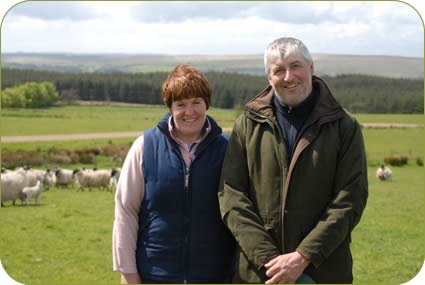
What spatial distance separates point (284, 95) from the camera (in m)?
3.66

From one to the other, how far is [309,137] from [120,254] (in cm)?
142

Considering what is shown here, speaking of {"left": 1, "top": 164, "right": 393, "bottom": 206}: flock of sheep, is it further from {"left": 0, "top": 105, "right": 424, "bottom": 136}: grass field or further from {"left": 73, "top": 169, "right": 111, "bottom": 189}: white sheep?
{"left": 0, "top": 105, "right": 424, "bottom": 136}: grass field

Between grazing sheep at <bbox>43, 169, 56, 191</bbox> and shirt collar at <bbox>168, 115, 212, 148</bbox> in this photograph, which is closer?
shirt collar at <bbox>168, 115, 212, 148</bbox>

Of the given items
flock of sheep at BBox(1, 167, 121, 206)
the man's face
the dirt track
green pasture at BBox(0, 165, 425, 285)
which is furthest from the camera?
the dirt track

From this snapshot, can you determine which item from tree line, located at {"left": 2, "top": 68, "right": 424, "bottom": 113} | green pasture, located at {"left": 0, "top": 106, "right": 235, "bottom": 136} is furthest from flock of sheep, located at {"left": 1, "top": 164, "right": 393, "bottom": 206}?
green pasture, located at {"left": 0, "top": 106, "right": 235, "bottom": 136}

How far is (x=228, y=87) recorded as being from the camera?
175ft

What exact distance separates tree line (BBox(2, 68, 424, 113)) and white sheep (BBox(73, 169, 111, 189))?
23.8 meters

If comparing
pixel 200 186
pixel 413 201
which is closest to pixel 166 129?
pixel 200 186

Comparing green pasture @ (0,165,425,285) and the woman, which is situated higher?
the woman

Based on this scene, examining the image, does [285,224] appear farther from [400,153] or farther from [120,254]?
[400,153]

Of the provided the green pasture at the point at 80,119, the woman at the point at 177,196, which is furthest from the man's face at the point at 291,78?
the green pasture at the point at 80,119

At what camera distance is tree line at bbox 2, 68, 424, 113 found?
54.6 m

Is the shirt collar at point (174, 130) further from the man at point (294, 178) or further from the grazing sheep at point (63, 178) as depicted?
the grazing sheep at point (63, 178)

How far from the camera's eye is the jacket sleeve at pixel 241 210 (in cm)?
369
